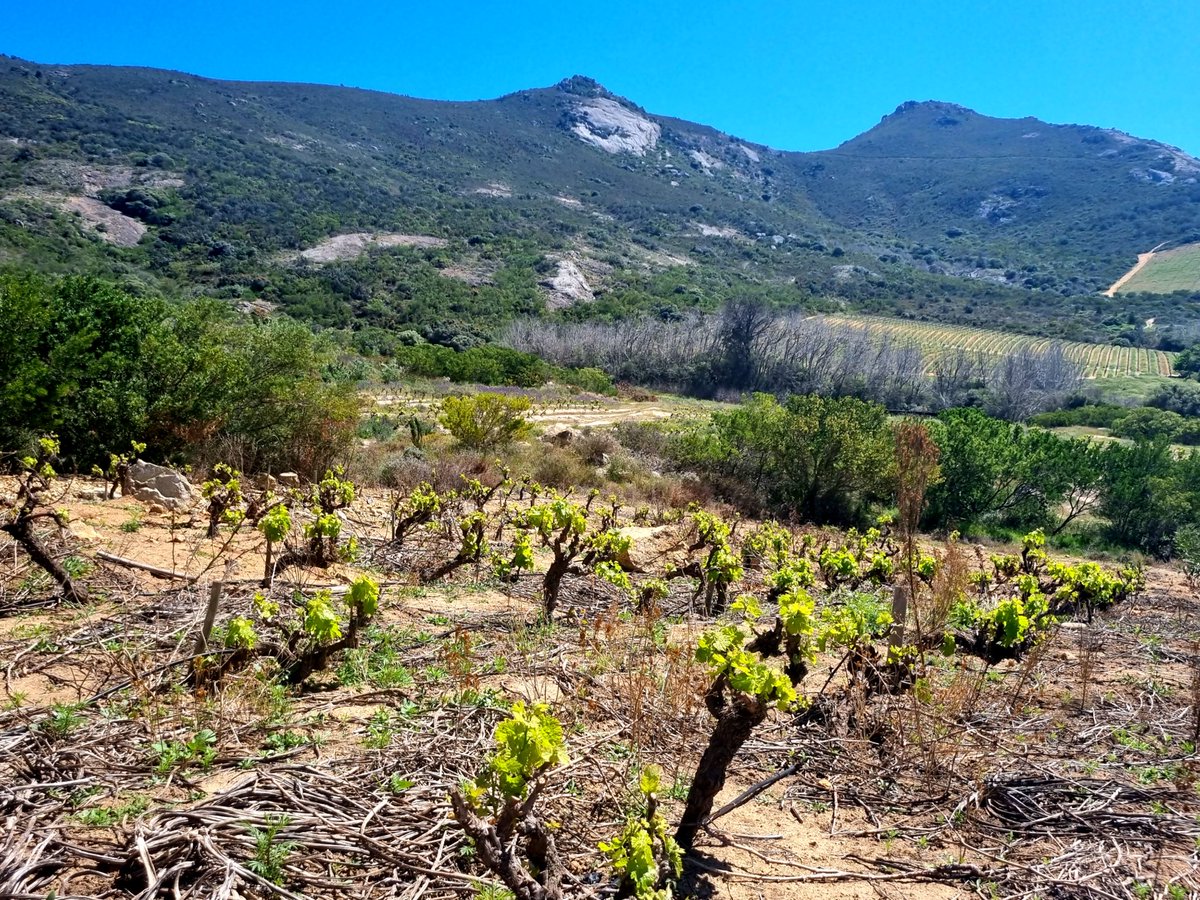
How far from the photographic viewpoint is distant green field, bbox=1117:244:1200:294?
83.6 m

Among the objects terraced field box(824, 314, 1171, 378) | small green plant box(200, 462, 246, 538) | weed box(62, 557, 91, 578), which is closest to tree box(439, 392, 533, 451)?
small green plant box(200, 462, 246, 538)

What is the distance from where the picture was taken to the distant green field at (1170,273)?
8356 centimetres

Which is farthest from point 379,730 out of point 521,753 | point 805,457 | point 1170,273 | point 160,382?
point 1170,273

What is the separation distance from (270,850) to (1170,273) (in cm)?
11541

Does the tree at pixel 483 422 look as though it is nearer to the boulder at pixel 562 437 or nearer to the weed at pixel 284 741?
the boulder at pixel 562 437

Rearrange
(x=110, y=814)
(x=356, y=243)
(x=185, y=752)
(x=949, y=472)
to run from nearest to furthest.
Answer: (x=110, y=814) → (x=185, y=752) → (x=949, y=472) → (x=356, y=243)

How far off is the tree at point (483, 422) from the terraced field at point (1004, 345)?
176ft

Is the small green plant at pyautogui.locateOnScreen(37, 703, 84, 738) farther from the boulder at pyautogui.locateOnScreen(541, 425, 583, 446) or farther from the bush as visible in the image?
the boulder at pyautogui.locateOnScreen(541, 425, 583, 446)

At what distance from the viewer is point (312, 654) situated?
4.53 m

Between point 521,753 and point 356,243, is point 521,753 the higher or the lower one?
the lower one

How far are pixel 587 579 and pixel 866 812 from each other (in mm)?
5049

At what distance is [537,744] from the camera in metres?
2.46

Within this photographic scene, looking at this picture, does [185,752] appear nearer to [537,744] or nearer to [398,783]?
[398,783]

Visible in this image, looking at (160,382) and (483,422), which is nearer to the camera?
(160,382)
